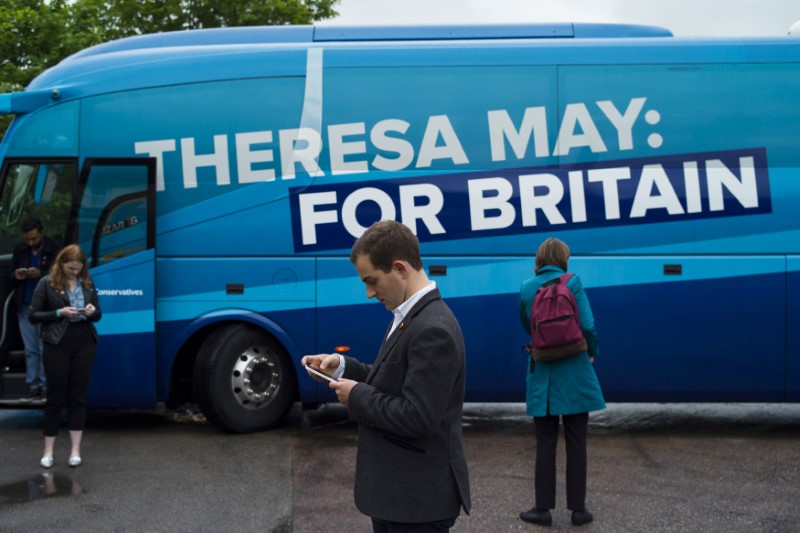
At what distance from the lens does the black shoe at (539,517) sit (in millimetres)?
6156

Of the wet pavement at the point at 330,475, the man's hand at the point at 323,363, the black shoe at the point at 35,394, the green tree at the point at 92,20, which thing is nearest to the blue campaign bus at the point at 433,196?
the black shoe at the point at 35,394

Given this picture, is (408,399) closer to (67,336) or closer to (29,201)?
(67,336)

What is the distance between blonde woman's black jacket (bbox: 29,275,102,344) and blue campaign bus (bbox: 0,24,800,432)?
4.11ft

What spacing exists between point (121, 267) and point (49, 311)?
4.51 ft

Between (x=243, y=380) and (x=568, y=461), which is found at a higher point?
(x=243, y=380)

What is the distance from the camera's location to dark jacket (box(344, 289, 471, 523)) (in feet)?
10.6

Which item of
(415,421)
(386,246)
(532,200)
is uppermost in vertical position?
(532,200)

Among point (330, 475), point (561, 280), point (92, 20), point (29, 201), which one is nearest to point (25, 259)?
point (29, 201)

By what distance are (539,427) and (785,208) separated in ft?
12.7

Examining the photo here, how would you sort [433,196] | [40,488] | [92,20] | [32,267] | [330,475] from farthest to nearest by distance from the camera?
[92,20] → [32,267] → [433,196] → [330,475] → [40,488]

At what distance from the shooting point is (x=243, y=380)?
8.95 metres

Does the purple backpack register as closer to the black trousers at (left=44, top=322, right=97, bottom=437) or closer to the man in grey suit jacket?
the man in grey suit jacket

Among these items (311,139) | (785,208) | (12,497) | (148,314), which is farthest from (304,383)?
(785,208)

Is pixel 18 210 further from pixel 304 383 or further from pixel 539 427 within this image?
pixel 539 427
